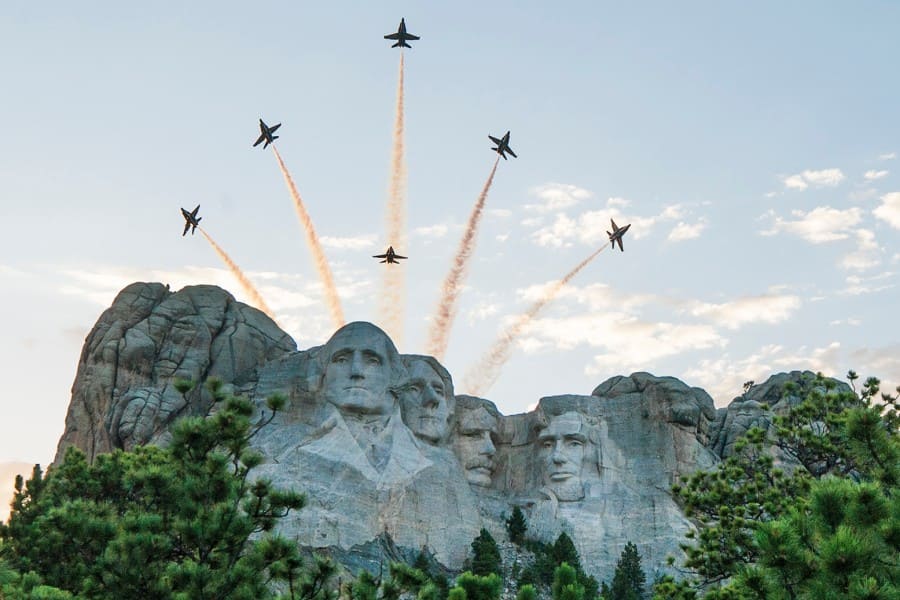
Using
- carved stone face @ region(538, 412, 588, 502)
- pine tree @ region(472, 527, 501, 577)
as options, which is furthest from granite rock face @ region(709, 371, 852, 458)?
pine tree @ region(472, 527, 501, 577)

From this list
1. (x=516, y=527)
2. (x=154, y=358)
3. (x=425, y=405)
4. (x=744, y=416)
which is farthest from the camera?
(x=744, y=416)

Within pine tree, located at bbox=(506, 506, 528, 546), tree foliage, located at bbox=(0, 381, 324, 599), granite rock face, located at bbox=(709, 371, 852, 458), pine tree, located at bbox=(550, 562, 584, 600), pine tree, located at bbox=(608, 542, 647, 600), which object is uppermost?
granite rock face, located at bbox=(709, 371, 852, 458)

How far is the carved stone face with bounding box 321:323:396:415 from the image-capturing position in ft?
185

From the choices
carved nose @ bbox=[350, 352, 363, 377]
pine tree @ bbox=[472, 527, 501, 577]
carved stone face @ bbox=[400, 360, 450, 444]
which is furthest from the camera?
carved stone face @ bbox=[400, 360, 450, 444]

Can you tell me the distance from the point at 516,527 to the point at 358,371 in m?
9.58

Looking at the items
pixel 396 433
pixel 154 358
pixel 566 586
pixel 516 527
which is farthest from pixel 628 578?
pixel 566 586

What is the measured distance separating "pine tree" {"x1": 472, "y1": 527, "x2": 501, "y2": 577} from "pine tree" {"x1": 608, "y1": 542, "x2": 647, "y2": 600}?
15.5 ft

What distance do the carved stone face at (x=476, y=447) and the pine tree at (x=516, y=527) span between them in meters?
2.98

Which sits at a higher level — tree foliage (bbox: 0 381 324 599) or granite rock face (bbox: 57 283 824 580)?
granite rock face (bbox: 57 283 824 580)

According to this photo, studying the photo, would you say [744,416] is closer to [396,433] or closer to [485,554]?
[485,554]

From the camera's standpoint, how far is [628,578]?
54281mm

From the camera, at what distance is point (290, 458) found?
53969mm

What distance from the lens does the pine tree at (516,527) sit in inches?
2251

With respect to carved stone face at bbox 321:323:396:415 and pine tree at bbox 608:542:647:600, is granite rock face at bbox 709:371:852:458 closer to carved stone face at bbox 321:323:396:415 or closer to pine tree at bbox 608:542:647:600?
pine tree at bbox 608:542:647:600
